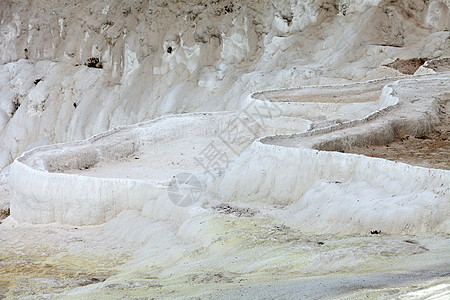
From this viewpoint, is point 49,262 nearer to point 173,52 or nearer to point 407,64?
point 407,64

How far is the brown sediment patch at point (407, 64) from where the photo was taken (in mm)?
18875

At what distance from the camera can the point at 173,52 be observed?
2634 centimetres

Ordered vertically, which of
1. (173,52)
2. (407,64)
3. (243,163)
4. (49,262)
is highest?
(173,52)

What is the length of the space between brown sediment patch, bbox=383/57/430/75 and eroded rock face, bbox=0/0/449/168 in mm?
273

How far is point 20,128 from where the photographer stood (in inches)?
1186

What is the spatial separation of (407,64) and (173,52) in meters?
10.7

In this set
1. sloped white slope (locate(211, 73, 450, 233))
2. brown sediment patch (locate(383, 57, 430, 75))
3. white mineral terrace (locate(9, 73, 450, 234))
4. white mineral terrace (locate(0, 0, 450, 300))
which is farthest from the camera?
brown sediment patch (locate(383, 57, 430, 75))

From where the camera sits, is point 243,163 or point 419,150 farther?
point 243,163

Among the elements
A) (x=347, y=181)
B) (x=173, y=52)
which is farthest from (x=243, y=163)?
(x=173, y=52)

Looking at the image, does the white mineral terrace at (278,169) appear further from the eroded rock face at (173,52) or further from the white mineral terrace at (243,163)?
the eroded rock face at (173,52)

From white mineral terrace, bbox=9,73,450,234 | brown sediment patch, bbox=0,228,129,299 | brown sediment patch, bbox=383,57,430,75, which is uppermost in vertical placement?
brown sediment patch, bbox=383,57,430,75

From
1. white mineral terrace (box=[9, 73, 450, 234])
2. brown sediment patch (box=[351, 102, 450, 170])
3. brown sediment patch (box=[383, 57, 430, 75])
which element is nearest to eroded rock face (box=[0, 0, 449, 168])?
brown sediment patch (box=[383, 57, 430, 75])

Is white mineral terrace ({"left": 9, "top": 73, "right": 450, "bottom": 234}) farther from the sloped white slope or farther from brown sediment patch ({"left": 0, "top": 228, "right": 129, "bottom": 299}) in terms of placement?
brown sediment patch ({"left": 0, "top": 228, "right": 129, "bottom": 299})

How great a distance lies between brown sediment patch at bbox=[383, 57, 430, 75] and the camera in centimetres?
1888
